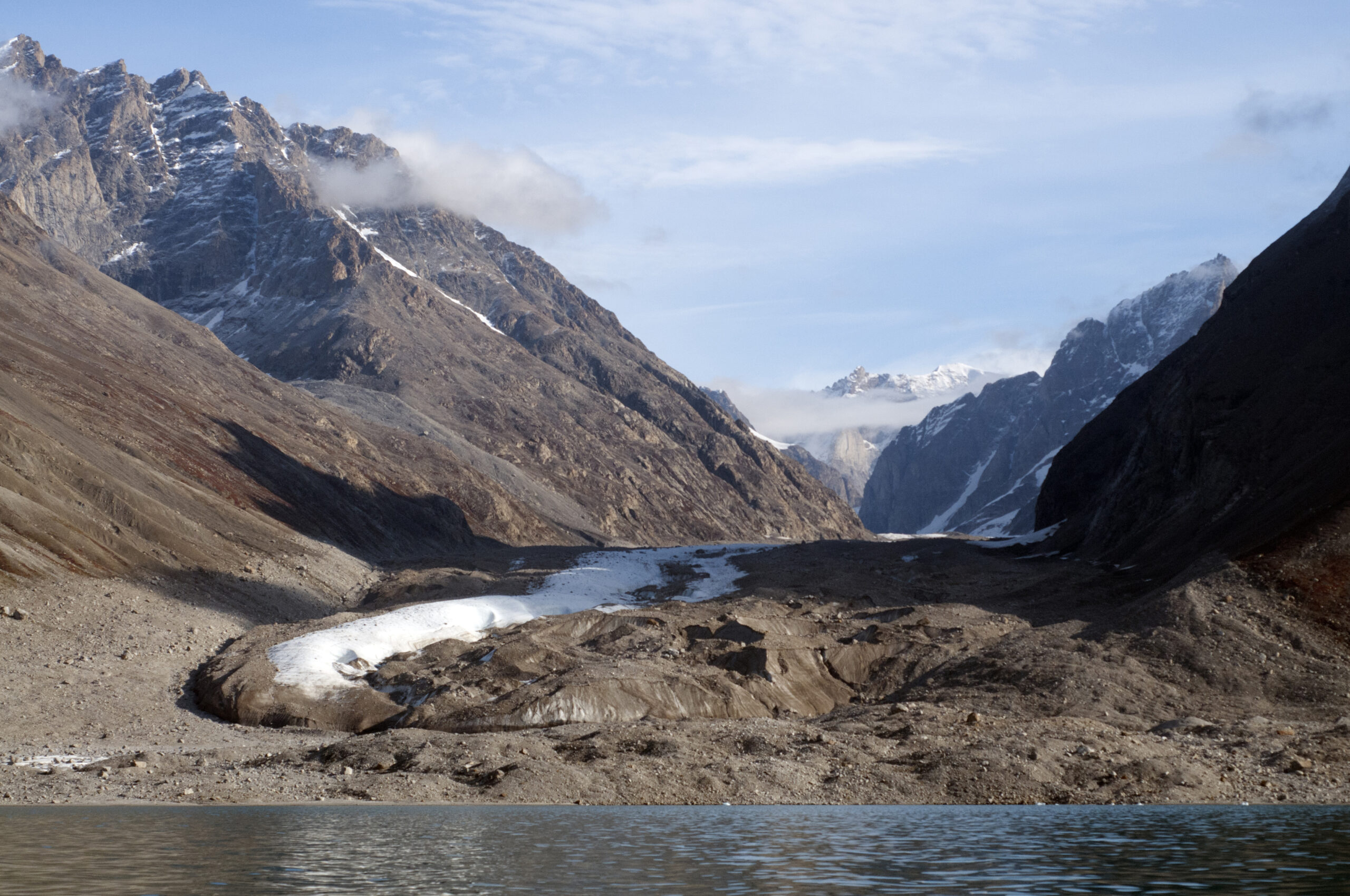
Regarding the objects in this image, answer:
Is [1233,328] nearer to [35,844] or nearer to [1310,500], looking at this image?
[1310,500]

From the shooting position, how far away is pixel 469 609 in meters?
76.5

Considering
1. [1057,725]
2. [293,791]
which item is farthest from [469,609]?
[1057,725]

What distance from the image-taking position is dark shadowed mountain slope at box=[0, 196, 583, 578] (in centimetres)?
7588

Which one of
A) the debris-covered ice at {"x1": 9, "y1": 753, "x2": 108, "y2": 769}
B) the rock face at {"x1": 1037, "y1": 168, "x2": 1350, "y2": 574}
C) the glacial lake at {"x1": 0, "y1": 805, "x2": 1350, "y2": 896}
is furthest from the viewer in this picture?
the rock face at {"x1": 1037, "y1": 168, "x2": 1350, "y2": 574}

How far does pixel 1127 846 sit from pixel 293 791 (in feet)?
91.6

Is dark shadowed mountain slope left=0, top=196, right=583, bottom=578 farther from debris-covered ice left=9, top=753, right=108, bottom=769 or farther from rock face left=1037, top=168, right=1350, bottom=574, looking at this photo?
rock face left=1037, top=168, right=1350, bottom=574

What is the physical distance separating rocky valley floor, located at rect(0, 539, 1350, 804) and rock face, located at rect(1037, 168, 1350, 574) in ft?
18.5

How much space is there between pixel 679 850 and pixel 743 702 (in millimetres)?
29235

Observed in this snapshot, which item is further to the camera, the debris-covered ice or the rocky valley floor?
the debris-covered ice

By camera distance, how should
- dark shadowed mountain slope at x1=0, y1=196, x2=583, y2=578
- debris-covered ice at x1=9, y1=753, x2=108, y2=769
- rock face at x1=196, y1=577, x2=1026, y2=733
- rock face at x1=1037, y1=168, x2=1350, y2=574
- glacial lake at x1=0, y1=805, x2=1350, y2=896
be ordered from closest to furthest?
glacial lake at x1=0, y1=805, x2=1350, y2=896 → debris-covered ice at x1=9, y1=753, x2=108, y2=769 → rock face at x1=196, y1=577, x2=1026, y2=733 → rock face at x1=1037, y1=168, x2=1350, y2=574 → dark shadowed mountain slope at x1=0, y1=196, x2=583, y2=578

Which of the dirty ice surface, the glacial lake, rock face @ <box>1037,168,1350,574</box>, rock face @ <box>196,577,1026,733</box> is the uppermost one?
rock face @ <box>1037,168,1350,574</box>

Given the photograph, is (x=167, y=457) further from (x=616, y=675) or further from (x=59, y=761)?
(x=616, y=675)

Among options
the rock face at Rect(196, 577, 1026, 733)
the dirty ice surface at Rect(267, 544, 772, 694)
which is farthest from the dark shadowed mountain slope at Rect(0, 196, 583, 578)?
the dirty ice surface at Rect(267, 544, 772, 694)

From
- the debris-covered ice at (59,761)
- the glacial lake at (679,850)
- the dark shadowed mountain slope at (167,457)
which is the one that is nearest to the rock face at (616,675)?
the debris-covered ice at (59,761)
